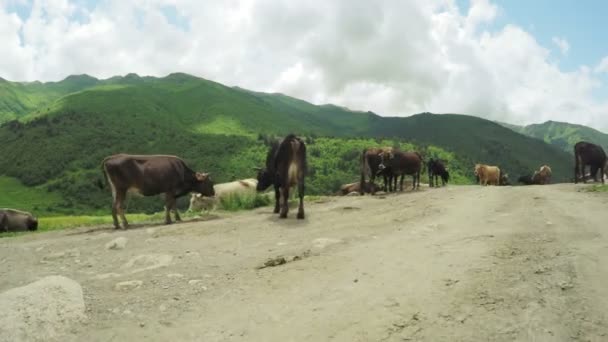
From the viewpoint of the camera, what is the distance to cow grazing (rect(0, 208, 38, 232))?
3042cm

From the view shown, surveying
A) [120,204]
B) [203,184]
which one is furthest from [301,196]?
[203,184]

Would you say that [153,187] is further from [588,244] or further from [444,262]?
[588,244]

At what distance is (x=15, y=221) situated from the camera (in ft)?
101

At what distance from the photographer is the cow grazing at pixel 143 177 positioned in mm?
15977

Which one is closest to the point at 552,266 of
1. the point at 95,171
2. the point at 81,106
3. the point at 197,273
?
the point at 197,273

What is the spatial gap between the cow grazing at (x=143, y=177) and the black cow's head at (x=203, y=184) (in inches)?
47.4

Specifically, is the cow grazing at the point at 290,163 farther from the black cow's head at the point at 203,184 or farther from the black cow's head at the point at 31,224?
the black cow's head at the point at 31,224

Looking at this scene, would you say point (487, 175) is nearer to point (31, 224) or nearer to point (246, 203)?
point (246, 203)

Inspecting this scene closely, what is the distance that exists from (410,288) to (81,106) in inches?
7765

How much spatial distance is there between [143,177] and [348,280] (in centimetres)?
1099

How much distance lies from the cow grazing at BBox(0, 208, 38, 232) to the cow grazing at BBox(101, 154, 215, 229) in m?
18.2

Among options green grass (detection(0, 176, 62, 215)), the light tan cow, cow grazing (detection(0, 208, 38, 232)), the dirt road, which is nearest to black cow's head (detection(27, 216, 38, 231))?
cow grazing (detection(0, 208, 38, 232))

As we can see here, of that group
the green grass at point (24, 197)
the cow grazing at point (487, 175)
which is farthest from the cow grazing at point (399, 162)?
the green grass at point (24, 197)

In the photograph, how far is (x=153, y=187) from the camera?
16703mm
